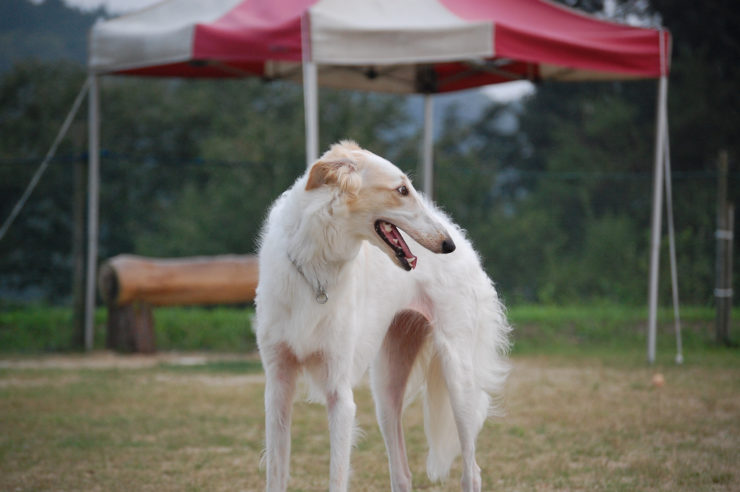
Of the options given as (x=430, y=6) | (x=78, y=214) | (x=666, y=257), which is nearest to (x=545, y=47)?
(x=430, y=6)

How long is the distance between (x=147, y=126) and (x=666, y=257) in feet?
46.9

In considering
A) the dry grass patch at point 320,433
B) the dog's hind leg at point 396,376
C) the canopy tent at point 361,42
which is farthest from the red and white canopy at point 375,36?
the dog's hind leg at point 396,376

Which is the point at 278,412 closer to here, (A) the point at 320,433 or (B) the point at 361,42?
(A) the point at 320,433

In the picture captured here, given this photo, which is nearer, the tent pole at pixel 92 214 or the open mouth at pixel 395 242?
the open mouth at pixel 395 242

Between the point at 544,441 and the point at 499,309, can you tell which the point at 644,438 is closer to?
the point at 544,441

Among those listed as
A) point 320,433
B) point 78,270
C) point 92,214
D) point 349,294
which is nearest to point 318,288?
point 349,294

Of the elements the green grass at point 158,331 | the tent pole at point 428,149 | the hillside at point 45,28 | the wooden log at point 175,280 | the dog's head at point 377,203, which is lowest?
the green grass at point 158,331

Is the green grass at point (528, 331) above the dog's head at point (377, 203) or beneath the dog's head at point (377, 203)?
beneath

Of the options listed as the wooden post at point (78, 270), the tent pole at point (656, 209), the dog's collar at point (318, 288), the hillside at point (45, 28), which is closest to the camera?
the dog's collar at point (318, 288)

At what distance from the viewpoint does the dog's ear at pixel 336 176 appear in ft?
10.1

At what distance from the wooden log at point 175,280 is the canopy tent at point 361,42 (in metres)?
0.38

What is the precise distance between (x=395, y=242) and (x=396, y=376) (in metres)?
1.19

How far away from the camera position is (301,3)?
701cm

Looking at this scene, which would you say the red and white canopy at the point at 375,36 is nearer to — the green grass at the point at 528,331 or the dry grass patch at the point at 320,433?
the dry grass patch at the point at 320,433
